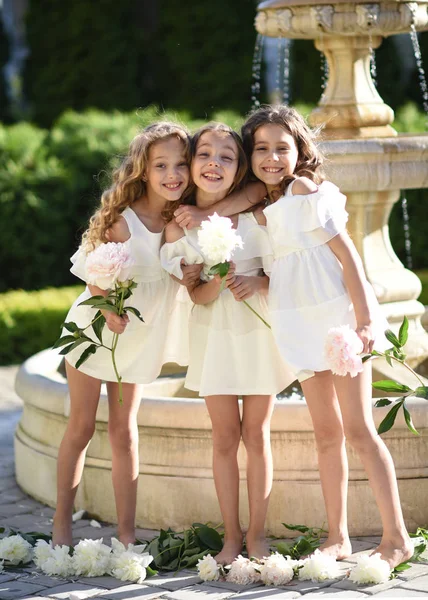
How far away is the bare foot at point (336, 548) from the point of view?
374 cm

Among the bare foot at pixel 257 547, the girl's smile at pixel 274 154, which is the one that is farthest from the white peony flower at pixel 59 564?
the girl's smile at pixel 274 154

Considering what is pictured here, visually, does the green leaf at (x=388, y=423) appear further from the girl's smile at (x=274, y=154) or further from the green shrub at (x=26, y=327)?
the green shrub at (x=26, y=327)

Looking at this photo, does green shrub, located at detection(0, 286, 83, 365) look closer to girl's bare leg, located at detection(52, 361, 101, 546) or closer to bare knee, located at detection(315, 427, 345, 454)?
girl's bare leg, located at detection(52, 361, 101, 546)

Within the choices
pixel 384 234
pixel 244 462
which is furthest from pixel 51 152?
pixel 244 462

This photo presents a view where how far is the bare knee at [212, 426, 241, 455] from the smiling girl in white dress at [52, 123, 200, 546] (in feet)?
1.06

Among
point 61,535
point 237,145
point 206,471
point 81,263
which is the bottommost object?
point 61,535

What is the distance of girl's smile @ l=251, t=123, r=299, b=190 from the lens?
3795mm

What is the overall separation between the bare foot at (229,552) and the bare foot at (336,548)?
0.24 metres

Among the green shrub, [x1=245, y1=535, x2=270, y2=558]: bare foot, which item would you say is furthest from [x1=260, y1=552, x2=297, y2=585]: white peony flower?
the green shrub

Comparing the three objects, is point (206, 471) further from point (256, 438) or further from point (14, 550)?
point (14, 550)

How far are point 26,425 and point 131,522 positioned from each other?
1.20m

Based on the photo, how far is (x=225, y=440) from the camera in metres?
3.83

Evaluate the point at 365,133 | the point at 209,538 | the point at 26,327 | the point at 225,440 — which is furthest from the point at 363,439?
the point at 26,327

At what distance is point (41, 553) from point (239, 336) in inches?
40.7
